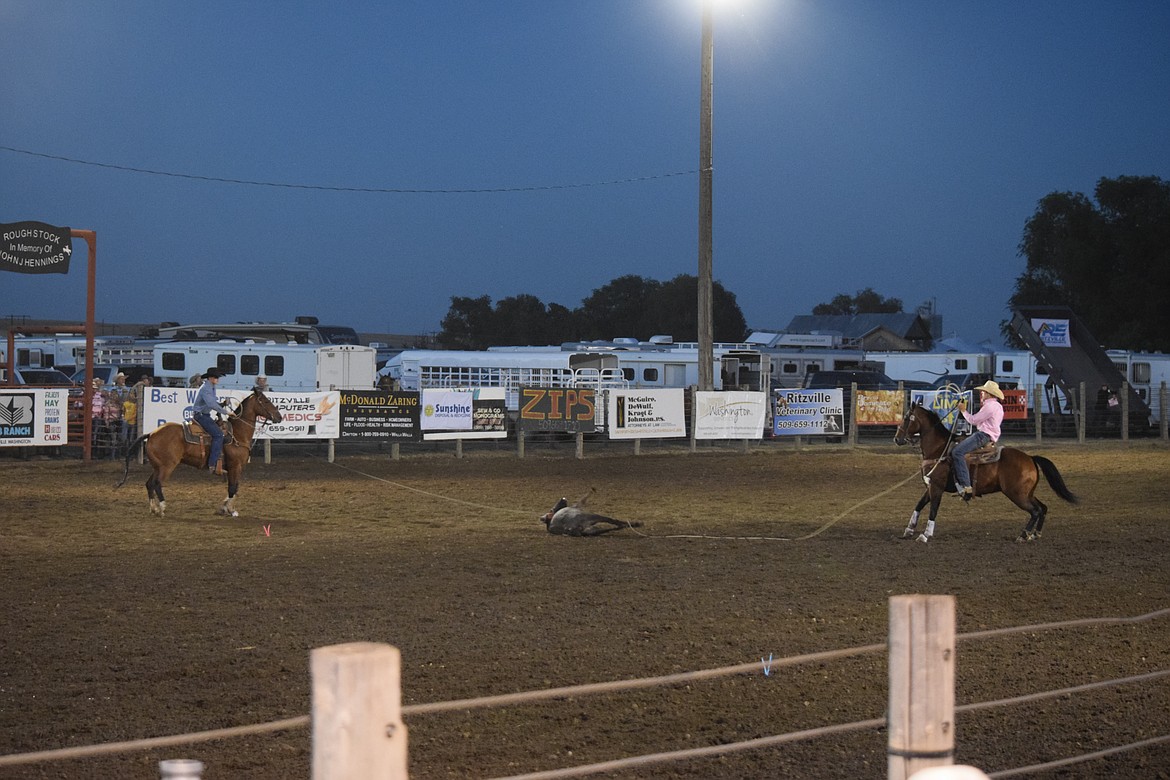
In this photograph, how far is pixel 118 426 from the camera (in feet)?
79.9

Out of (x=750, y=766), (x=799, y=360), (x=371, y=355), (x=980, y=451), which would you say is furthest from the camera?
(x=799, y=360)

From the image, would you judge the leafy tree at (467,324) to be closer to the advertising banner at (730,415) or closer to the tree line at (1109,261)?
the tree line at (1109,261)

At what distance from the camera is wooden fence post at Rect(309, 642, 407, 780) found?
2.56 metres

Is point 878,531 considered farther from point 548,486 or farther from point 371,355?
point 371,355

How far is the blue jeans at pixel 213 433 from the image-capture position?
15781mm

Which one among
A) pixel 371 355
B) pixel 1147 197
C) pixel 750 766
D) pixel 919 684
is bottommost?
pixel 750 766

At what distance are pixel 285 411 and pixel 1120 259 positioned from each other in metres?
53.1

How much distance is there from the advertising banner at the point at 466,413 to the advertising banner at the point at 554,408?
2.21ft

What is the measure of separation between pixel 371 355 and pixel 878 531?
2122cm

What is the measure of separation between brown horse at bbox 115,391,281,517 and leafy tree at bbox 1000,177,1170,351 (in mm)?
53701

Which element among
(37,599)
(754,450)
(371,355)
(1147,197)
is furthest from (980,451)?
(1147,197)

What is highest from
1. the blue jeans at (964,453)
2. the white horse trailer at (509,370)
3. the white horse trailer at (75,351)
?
the white horse trailer at (75,351)

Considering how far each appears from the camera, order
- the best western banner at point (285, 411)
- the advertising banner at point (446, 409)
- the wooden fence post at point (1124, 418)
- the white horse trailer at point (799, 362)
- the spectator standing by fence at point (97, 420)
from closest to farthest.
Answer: the best western banner at point (285, 411), the spectator standing by fence at point (97, 420), the advertising banner at point (446, 409), the wooden fence post at point (1124, 418), the white horse trailer at point (799, 362)

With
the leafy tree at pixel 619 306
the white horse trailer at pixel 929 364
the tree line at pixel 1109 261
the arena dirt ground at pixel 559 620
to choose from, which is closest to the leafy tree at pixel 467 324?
the leafy tree at pixel 619 306
